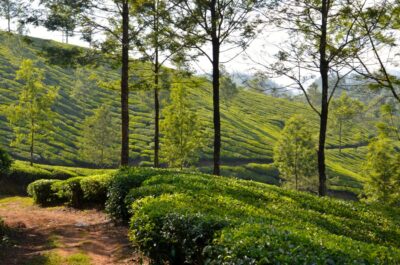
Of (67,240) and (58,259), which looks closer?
(58,259)

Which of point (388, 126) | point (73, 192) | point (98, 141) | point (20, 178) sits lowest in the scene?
point (20, 178)

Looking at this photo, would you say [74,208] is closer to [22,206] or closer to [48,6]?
[22,206]

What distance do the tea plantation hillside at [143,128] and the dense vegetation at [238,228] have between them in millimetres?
54659

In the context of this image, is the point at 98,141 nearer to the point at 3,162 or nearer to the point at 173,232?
the point at 3,162

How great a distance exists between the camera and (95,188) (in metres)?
18.5

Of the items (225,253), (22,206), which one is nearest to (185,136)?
(22,206)

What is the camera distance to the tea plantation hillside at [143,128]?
267 ft

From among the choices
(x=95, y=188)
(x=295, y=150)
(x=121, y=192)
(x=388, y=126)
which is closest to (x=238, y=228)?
(x=121, y=192)

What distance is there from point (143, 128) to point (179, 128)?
5223cm

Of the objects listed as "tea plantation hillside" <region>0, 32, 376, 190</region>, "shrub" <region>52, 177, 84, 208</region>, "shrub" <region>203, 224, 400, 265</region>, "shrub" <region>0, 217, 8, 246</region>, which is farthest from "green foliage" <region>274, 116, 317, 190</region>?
"shrub" <region>203, 224, 400, 265</region>

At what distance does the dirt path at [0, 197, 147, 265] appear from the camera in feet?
37.0

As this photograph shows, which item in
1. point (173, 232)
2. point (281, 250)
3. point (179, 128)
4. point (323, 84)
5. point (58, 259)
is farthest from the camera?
point (179, 128)

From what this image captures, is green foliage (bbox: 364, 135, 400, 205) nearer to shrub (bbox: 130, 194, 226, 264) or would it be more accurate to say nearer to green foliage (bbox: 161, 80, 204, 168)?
green foliage (bbox: 161, 80, 204, 168)

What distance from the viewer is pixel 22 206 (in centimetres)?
2288
